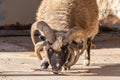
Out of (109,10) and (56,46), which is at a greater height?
(109,10)

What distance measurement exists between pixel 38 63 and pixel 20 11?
641 centimetres

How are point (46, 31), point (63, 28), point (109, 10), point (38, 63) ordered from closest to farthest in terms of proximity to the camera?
1. point (46, 31)
2. point (63, 28)
3. point (38, 63)
4. point (109, 10)

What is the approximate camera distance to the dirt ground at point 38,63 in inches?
332

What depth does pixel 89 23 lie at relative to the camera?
9.27m

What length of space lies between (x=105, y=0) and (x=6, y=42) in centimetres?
357

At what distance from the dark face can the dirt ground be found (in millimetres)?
229

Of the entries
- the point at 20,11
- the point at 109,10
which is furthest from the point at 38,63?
the point at 20,11

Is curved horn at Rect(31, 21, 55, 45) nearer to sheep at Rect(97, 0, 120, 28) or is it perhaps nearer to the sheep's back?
the sheep's back

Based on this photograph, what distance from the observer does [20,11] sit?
15.9 metres

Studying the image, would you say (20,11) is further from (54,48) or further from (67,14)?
(54,48)

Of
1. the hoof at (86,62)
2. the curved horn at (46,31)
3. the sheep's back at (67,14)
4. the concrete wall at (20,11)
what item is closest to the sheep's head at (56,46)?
the curved horn at (46,31)

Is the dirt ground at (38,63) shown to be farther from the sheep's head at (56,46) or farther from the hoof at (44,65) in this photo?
the sheep's head at (56,46)

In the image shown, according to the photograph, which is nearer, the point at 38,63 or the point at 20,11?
the point at 38,63

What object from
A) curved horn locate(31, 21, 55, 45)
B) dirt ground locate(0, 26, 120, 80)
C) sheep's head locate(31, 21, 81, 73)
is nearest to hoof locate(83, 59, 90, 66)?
dirt ground locate(0, 26, 120, 80)
